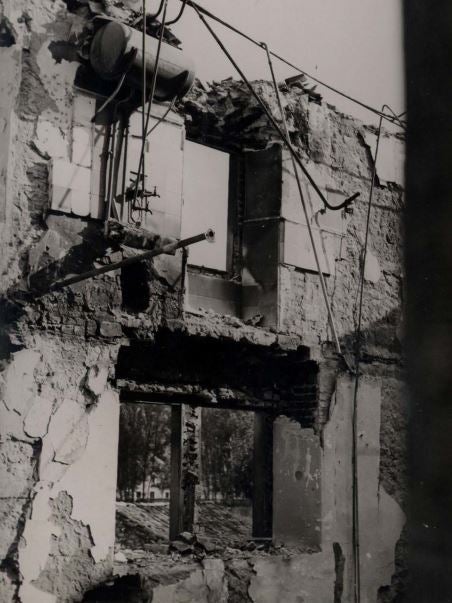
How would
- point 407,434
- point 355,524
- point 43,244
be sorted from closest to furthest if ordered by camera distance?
point 43,244 < point 355,524 < point 407,434

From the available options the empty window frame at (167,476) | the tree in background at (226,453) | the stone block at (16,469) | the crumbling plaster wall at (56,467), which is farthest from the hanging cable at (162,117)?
the tree in background at (226,453)

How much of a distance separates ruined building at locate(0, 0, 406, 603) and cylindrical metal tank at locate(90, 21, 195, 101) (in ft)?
0.30

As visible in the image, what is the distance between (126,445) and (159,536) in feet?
14.4

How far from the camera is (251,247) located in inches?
283

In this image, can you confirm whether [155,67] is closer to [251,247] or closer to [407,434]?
[251,247]

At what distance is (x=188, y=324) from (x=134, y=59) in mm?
2045

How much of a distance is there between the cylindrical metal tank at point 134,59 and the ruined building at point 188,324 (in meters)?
0.09

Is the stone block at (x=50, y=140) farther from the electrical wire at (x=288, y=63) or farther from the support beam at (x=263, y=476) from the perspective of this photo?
the support beam at (x=263, y=476)

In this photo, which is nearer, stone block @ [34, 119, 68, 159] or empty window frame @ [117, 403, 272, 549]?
stone block @ [34, 119, 68, 159]

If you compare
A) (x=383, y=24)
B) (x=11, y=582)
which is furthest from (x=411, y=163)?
(x=11, y=582)

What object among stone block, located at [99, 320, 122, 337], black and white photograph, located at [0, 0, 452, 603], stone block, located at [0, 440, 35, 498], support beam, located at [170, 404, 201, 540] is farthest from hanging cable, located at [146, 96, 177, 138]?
stone block, located at [0, 440, 35, 498]

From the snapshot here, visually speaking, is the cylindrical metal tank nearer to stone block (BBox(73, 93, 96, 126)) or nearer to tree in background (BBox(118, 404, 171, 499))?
stone block (BBox(73, 93, 96, 126))

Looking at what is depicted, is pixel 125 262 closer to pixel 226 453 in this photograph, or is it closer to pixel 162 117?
pixel 162 117

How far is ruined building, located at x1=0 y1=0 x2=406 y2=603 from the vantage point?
5.32m
